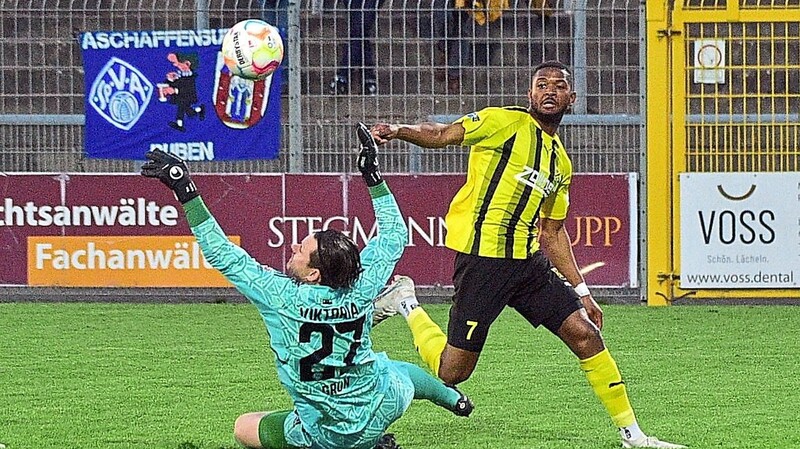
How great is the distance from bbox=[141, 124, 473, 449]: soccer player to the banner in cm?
814

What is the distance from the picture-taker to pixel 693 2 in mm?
14375

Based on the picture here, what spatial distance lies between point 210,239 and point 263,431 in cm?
103

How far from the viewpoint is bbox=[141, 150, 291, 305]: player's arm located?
5.85 metres

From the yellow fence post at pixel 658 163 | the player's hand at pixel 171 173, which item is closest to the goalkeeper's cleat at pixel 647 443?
the player's hand at pixel 171 173

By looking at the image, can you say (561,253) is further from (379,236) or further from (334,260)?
(334,260)

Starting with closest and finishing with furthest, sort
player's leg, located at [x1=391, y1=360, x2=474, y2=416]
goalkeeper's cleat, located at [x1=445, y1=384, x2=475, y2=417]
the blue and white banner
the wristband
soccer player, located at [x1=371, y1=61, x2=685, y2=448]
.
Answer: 1. player's leg, located at [x1=391, y1=360, x2=474, y2=416]
2. goalkeeper's cleat, located at [x1=445, y1=384, x2=475, y2=417]
3. soccer player, located at [x1=371, y1=61, x2=685, y2=448]
4. the wristband
5. the blue and white banner

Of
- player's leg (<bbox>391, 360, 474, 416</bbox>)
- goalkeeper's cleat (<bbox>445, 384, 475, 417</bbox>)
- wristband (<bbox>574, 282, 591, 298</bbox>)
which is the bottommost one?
goalkeeper's cleat (<bbox>445, 384, 475, 417</bbox>)

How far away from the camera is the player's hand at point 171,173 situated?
5.82m

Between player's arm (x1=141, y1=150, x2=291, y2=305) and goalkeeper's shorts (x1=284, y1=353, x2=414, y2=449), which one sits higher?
player's arm (x1=141, y1=150, x2=291, y2=305)

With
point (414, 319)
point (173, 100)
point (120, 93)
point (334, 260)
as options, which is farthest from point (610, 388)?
point (120, 93)

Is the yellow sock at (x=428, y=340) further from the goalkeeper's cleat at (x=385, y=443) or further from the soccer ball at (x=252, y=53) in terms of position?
the soccer ball at (x=252, y=53)

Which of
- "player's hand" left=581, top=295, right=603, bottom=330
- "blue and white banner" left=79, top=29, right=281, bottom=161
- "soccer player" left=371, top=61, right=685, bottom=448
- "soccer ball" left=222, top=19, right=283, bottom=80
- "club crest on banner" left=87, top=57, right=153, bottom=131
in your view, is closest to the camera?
"soccer player" left=371, top=61, right=685, bottom=448

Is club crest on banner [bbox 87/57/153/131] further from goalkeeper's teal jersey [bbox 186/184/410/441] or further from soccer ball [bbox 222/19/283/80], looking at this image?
goalkeeper's teal jersey [bbox 186/184/410/441]

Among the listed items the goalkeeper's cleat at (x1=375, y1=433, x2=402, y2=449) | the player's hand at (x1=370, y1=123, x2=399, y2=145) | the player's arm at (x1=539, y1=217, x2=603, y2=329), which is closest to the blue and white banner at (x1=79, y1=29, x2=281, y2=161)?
the player's arm at (x1=539, y1=217, x2=603, y2=329)
